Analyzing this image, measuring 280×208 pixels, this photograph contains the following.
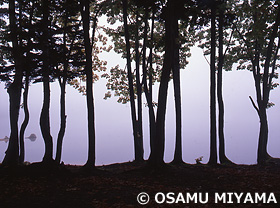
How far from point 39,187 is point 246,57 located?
17472 millimetres

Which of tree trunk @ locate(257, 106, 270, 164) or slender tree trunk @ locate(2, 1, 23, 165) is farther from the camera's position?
tree trunk @ locate(257, 106, 270, 164)

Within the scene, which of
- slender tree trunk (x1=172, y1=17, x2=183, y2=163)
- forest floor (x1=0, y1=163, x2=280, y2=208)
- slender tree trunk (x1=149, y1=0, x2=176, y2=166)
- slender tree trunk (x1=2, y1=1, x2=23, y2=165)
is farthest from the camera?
slender tree trunk (x1=172, y1=17, x2=183, y2=163)

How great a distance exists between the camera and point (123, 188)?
27.7 feet

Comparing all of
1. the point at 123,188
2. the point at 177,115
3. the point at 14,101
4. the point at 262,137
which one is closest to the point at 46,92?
the point at 14,101

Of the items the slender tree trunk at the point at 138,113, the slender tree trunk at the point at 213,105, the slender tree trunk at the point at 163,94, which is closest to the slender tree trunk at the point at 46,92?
the slender tree trunk at the point at 163,94

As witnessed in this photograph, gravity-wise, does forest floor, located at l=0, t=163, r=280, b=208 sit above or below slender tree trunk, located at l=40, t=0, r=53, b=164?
below

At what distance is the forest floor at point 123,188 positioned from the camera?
6.61 m

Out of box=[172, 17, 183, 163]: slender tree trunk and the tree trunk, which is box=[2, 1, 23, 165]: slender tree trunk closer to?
box=[172, 17, 183, 163]: slender tree trunk

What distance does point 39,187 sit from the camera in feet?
28.3

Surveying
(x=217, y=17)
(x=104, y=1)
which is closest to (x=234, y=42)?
(x=217, y=17)

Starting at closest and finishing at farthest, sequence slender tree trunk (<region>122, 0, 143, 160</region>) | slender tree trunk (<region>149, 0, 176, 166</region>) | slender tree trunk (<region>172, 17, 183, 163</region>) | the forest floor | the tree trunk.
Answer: the forest floor, slender tree trunk (<region>149, 0, 176, 166</region>), slender tree trunk (<region>172, 17, 183, 163</region>), the tree trunk, slender tree trunk (<region>122, 0, 143, 160</region>)

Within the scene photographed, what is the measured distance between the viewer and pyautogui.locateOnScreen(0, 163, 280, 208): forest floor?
661 cm

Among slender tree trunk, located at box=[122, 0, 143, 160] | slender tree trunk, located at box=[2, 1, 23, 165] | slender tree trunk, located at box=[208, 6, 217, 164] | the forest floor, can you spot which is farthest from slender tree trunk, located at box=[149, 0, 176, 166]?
slender tree trunk, located at box=[2, 1, 23, 165]

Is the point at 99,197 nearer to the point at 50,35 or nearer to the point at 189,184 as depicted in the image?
the point at 189,184
